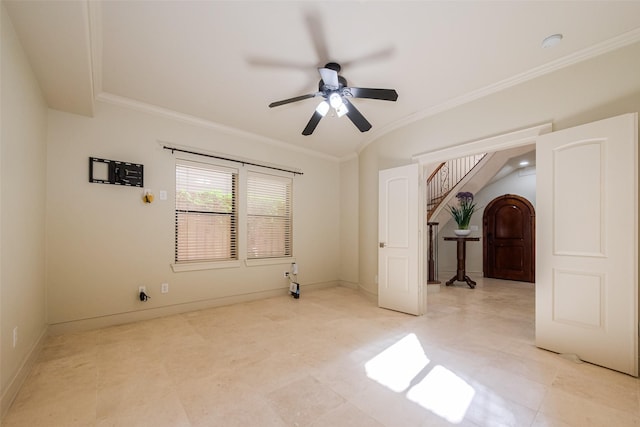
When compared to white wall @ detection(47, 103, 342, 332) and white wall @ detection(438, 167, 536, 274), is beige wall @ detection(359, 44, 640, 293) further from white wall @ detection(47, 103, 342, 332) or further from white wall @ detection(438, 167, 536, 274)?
white wall @ detection(438, 167, 536, 274)

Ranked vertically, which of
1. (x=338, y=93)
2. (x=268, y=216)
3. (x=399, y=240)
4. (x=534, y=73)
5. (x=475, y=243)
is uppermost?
(x=534, y=73)

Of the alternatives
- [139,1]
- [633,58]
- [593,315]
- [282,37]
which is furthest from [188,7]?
[593,315]

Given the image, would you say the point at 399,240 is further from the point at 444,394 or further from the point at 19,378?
the point at 19,378

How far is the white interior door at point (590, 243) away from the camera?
2211 millimetres

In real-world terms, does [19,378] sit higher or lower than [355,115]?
lower

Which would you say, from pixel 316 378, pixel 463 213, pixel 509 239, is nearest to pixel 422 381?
pixel 316 378

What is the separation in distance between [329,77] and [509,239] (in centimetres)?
647

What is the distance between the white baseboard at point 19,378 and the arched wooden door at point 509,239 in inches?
318

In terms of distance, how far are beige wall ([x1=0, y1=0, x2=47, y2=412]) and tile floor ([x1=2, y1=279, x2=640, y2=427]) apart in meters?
0.30

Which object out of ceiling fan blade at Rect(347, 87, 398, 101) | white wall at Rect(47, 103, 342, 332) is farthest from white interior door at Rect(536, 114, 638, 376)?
white wall at Rect(47, 103, 342, 332)

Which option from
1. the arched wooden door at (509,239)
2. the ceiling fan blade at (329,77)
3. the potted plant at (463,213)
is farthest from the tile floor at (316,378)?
the arched wooden door at (509,239)

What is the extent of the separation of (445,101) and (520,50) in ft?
3.27

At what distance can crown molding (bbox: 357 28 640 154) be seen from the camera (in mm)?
2350

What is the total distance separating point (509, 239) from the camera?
6.72 metres
